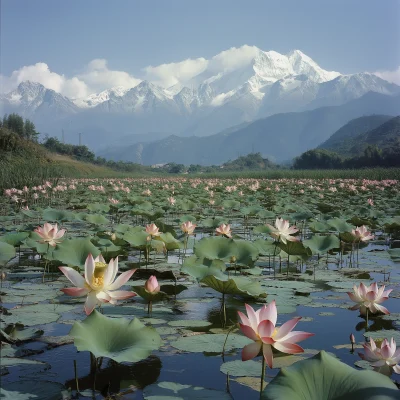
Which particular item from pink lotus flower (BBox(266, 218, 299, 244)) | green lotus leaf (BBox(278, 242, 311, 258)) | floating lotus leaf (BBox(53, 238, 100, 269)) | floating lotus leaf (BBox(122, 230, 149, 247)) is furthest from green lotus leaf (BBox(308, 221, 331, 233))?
floating lotus leaf (BBox(53, 238, 100, 269))

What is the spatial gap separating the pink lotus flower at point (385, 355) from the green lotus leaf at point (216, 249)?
175 cm

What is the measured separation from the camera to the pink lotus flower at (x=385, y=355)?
1629mm

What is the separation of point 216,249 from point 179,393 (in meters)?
1.96

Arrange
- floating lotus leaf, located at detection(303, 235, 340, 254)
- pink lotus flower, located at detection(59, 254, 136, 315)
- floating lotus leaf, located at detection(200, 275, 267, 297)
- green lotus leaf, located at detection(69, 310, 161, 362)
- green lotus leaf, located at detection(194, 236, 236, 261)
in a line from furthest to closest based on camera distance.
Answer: floating lotus leaf, located at detection(303, 235, 340, 254), green lotus leaf, located at detection(194, 236, 236, 261), floating lotus leaf, located at detection(200, 275, 267, 297), pink lotus flower, located at detection(59, 254, 136, 315), green lotus leaf, located at detection(69, 310, 161, 362)

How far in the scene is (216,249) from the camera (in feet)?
11.4

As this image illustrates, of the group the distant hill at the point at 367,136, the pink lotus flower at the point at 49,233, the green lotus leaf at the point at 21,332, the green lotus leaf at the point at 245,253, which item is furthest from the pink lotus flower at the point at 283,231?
the distant hill at the point at 367,136

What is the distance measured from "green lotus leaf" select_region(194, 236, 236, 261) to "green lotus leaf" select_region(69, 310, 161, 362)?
1.60 meters

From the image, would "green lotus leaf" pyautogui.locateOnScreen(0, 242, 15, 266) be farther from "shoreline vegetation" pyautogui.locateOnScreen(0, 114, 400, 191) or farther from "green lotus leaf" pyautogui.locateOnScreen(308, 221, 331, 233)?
"shoreline vegetation" pyautogui.locateOnScreen(0, 114, 400, 191)

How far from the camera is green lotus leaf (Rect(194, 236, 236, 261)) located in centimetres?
340

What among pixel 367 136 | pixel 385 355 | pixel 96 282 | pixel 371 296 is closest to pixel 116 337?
pixel 96 282

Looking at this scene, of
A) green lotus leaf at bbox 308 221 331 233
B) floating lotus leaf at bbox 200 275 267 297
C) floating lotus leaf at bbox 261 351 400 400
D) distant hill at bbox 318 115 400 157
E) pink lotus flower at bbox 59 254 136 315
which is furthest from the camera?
distant hill at bbox 318 115 400 157

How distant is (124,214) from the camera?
28.7ft

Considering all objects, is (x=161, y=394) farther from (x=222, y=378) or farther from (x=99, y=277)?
(x=99, y=277)

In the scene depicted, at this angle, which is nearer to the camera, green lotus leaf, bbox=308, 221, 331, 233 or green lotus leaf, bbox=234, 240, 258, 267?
green lotus leaf, bbox=234, 240, 258, 267
